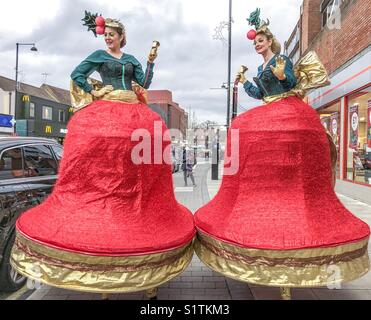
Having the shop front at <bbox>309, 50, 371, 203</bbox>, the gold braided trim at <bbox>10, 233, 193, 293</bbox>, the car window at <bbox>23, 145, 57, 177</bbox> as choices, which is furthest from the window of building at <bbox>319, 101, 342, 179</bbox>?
the gold braided trim at <bbox>10, 233, 193, 293</bbox>

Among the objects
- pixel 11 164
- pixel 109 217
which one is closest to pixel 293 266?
pixel 109 217

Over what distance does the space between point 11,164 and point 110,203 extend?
6.02 ft

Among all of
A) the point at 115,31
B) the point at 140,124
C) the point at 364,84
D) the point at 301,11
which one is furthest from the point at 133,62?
the point at 301,11

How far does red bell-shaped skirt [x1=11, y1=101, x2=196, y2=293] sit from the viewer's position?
2527 millimetres

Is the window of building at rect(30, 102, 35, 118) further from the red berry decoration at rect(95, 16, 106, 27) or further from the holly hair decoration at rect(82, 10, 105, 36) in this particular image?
the red berry decoration at rect(95, 16, 106, 27)

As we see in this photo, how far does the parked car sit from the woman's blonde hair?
3.02 metres

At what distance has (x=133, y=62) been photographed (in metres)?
3.23

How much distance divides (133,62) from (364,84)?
11.0m

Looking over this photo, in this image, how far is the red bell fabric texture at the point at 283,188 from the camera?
2.82m

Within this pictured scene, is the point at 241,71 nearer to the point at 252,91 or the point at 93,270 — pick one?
the point at 252,91

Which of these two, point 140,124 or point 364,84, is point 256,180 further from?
point 364,84

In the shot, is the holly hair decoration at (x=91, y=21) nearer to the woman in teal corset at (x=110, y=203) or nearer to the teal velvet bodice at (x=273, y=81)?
the woman in teal corset at (x=110, y=203)

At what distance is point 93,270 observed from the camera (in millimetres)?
2514

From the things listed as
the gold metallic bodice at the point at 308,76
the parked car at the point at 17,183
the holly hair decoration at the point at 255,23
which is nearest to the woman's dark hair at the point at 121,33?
the holly hair decoration at the point at 255,23
